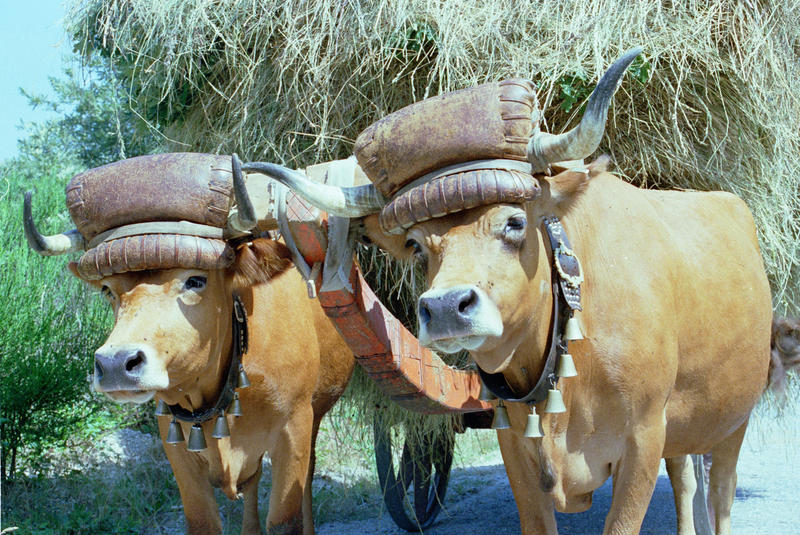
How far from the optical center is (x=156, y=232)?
3.01 m

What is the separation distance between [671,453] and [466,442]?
504 centimetres

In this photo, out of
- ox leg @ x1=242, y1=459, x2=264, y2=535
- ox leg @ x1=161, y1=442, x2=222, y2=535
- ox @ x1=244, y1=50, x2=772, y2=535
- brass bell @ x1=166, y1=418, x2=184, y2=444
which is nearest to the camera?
ox @ x1=244, y1=50, x2=772, y2=535

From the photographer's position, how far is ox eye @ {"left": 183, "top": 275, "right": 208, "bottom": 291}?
312 cm

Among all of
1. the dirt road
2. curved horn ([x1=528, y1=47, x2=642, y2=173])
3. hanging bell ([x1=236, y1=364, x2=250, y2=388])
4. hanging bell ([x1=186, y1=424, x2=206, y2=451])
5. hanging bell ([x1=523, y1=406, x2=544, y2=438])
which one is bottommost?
the dirt road

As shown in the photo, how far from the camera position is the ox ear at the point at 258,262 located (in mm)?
3355

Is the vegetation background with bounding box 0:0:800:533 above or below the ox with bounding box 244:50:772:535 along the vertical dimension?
above

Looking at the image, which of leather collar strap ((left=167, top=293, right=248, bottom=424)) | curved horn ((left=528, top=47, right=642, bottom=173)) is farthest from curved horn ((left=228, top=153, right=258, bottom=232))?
curved horn ((left=528, top=47, right=642, bottom=173))

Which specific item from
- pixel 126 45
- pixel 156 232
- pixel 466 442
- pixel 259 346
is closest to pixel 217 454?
pixel 259 346

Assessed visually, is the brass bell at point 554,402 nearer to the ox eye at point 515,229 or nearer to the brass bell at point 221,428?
the ox eye at point 515,229

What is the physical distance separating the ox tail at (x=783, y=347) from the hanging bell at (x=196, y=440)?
2.58m

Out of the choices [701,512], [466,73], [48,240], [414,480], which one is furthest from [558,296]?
[414,480]

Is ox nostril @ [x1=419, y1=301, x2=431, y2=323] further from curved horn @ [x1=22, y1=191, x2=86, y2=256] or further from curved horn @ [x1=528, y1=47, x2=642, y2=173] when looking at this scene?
curved horn @ [x1=22, y1=191, x2=86, y2=256]

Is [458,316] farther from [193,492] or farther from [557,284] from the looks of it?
[193,492]

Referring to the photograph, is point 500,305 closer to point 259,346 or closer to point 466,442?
point 259,346
